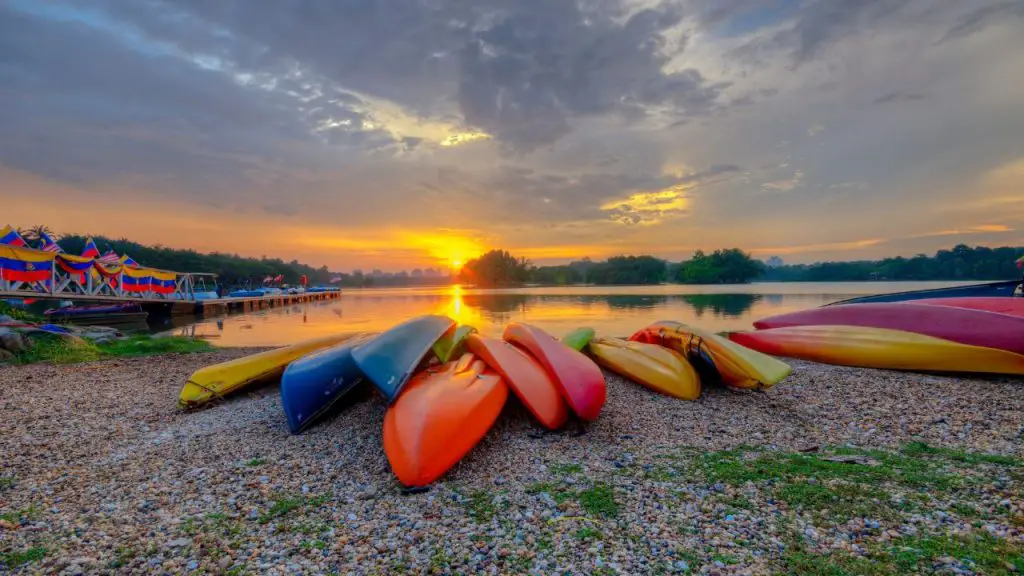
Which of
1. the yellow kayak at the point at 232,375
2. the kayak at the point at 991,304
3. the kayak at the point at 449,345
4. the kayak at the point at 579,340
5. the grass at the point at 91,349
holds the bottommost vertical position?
the grass at the point at 91,349

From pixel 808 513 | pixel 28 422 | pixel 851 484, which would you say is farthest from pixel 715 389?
pixel 28 422

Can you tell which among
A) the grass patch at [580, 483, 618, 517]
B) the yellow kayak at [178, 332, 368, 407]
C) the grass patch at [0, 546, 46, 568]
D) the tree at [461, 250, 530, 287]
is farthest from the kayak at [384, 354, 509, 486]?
the tree at [461, 250, 530, 287]

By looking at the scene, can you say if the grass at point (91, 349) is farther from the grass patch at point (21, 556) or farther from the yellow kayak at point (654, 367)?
the yellow kayak at point (654, 367)

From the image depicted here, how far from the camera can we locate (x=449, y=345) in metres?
5.00

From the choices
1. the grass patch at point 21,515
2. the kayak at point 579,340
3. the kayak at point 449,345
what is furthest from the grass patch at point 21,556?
the kayak at point 579,340

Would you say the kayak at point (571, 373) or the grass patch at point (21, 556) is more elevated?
the kayak at point (571, 373)

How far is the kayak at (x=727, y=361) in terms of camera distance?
4.46 m

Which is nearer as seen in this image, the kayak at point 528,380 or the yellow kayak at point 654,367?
the kayak at point 528,380

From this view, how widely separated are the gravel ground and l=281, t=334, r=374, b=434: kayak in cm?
15

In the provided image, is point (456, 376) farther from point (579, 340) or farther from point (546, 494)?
point (579, 340)

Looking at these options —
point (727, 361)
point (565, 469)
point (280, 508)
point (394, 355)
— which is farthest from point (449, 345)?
point (727, 361)

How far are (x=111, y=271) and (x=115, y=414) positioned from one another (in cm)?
1584

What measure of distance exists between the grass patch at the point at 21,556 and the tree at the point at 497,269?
72233 mm

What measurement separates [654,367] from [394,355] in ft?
9.03
